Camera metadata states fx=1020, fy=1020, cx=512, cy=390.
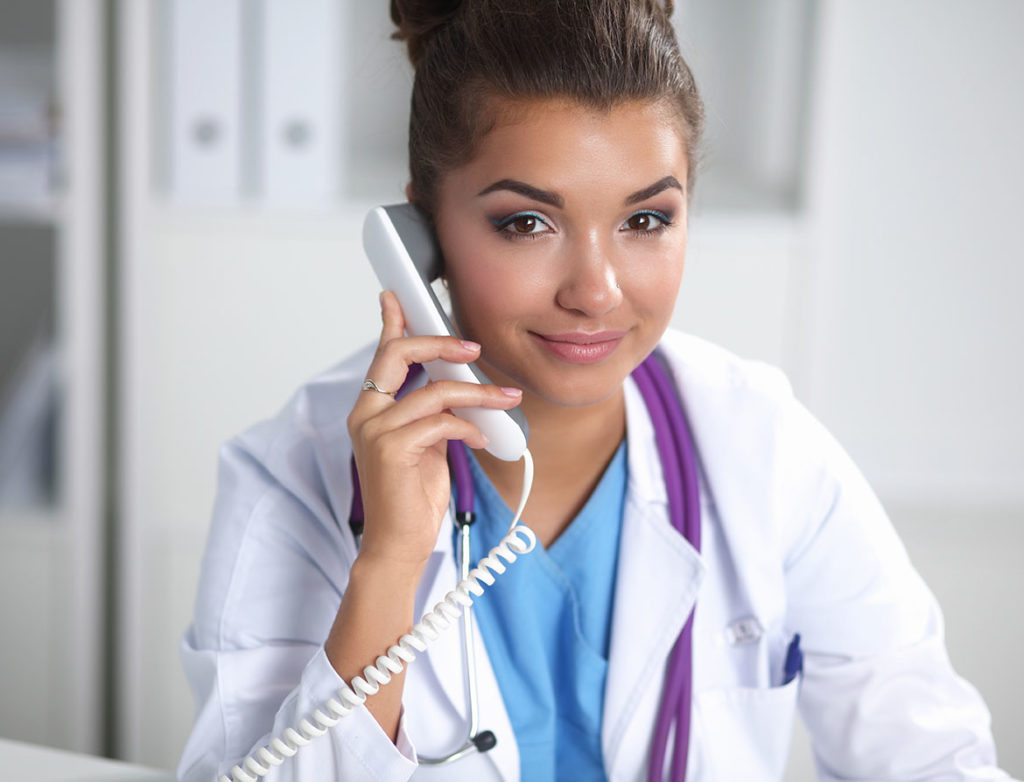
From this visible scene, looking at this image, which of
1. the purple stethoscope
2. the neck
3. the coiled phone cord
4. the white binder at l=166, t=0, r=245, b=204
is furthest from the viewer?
the white binder at l=166, t=0, r=245, b=204

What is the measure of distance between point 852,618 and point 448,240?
591 millimetres

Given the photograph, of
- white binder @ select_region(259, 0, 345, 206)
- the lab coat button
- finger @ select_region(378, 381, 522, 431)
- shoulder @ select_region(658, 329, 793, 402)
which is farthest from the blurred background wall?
finger @ select_region(378, 381, 522, 431)

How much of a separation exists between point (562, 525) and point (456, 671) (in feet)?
0.68

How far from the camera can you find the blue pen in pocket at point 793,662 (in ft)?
3.55

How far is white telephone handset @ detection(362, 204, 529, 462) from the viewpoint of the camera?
96 centimetres

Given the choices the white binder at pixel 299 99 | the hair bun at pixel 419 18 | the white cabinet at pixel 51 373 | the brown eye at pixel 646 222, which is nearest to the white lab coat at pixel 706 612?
the brown eye at pixel 646 222

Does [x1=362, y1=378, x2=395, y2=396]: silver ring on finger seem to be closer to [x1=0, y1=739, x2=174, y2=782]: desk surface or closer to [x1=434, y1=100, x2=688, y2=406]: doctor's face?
[x1=434, y1=100, x2=688, y2=406]: doctor's face

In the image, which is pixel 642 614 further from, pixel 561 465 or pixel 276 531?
pixel 276 531

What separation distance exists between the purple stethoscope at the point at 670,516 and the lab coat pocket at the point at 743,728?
1.6 inches

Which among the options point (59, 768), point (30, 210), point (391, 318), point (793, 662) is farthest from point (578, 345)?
point (30, 210)

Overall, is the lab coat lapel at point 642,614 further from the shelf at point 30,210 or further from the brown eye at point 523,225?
the shelf at point 30,210

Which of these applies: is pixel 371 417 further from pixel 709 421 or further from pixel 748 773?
pixel 748 773

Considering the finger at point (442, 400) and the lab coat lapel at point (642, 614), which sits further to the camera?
the lab coat lapel at point (642, 614)

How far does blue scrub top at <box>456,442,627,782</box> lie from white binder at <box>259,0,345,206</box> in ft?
3.02
